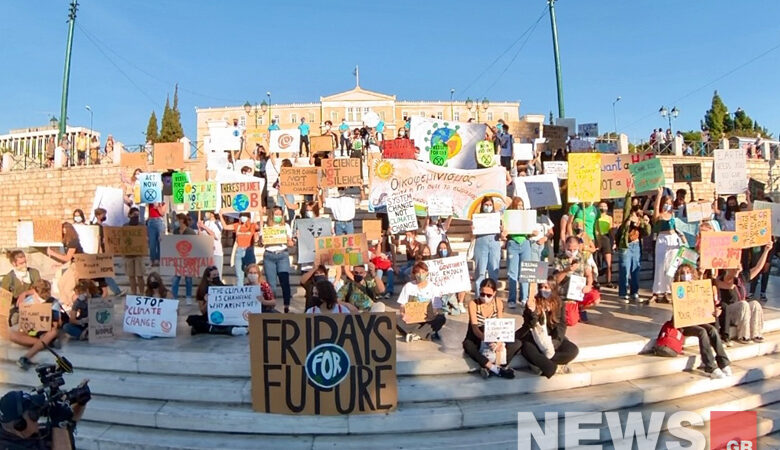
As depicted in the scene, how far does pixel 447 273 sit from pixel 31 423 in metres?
5.25

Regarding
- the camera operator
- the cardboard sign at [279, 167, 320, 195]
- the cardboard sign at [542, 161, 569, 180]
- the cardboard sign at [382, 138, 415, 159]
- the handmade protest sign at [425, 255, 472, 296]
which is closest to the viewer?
the camera operator

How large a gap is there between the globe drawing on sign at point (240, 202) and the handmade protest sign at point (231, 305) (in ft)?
12.3

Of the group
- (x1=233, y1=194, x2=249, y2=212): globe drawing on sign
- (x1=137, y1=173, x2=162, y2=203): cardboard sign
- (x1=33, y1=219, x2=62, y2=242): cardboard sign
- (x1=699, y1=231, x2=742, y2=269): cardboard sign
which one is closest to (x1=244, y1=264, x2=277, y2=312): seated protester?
(x1=233, y1=194, x2=249, y2=212): globe drawing on sign

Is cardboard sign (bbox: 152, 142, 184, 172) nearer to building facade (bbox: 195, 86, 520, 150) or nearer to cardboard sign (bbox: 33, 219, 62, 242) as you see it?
cardboard sign (bbox: 33, 219, 62, 242)

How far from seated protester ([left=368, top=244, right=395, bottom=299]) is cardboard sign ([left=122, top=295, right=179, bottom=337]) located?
3.39m

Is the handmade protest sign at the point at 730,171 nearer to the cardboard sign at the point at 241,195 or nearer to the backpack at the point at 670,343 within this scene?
the backpack at the point at 670,343

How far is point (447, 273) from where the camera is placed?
24.9 feet

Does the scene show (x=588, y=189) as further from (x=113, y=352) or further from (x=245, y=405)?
(x=113, y=352)

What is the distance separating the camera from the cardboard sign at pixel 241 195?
10641 millimetres

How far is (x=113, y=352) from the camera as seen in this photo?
6.36 meters

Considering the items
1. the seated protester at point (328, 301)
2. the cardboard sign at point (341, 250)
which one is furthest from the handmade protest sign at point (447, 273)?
the seated protester at point (328, 301)

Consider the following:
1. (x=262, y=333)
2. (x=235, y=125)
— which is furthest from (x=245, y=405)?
(x=235, y=125)

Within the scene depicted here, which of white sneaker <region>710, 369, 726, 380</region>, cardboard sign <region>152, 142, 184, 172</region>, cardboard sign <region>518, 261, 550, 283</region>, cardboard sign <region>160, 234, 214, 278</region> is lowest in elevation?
white sneaker <region>710, 369, 726, 380</region>

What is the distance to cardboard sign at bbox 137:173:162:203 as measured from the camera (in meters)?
11.3
